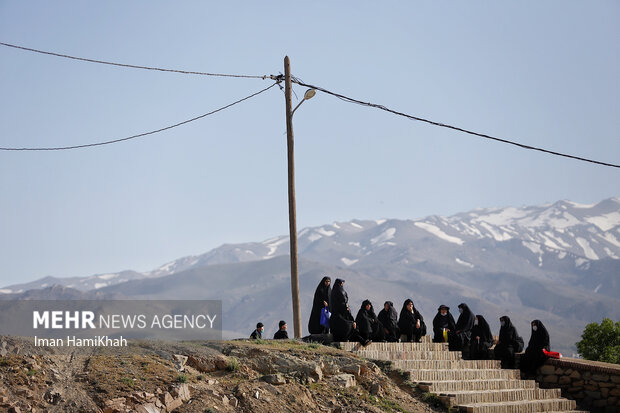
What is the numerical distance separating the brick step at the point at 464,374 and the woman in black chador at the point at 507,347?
0.77m

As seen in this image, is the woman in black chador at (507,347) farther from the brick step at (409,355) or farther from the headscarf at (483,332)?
the brick step at (409,355)

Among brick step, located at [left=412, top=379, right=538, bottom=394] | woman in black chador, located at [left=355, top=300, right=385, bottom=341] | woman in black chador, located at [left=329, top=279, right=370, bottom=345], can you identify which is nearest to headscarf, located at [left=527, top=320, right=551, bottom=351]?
brick step, located at [left=412, top=379, right=538, bottom=394]

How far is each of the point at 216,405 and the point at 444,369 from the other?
5996 mm

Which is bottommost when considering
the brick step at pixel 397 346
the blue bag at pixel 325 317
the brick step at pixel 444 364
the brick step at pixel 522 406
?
the brick step at pixel 522 406

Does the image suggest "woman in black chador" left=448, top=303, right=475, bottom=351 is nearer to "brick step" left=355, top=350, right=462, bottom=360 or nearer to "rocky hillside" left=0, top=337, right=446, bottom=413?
"brick step" left=355, top=350, right=462, bottom=360

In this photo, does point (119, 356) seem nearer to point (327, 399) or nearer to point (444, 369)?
point (327, 399)

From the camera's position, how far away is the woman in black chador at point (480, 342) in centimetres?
1797

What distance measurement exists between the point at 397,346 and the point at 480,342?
2571 mm

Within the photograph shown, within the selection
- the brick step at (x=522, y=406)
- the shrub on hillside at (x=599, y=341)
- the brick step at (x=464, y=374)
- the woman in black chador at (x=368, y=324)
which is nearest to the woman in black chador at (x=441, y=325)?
the woman in black chador at (x=368, y=324)

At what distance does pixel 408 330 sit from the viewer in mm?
18125

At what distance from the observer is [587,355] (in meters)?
26.5

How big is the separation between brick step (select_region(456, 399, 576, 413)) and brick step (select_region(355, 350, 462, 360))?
1873 millimetres

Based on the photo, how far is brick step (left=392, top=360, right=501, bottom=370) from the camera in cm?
1503

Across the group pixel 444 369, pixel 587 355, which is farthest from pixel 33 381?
pixel 587 355
